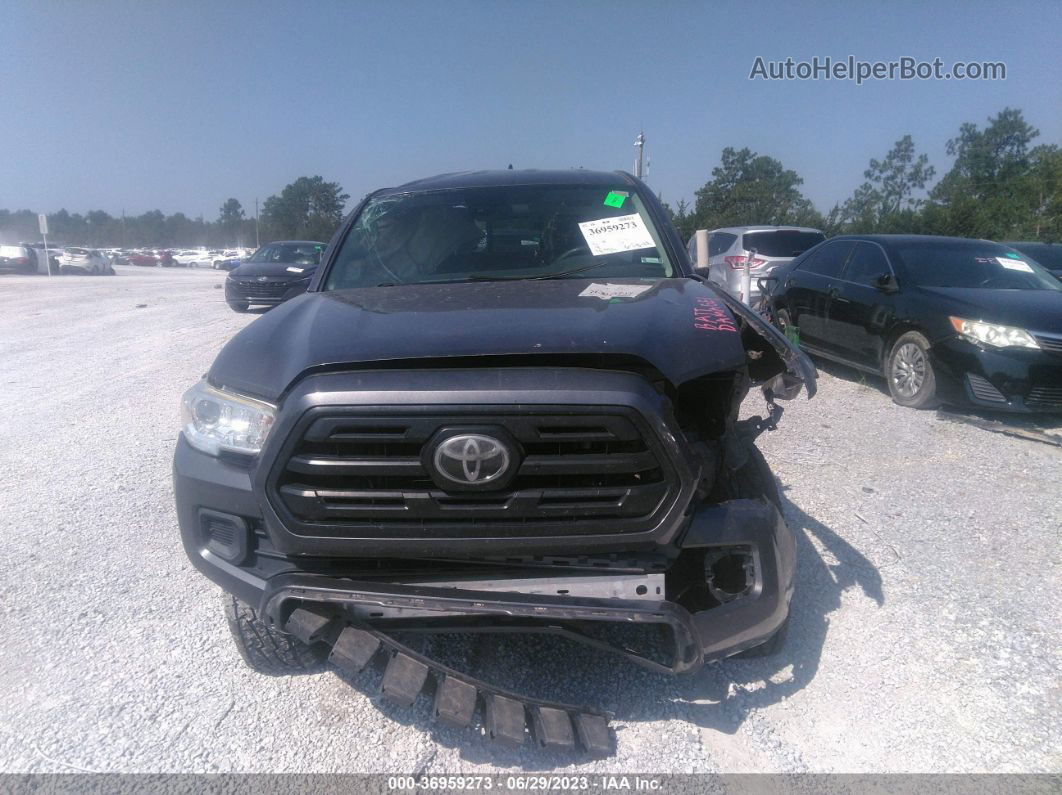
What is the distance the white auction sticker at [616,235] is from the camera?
11.6 ft

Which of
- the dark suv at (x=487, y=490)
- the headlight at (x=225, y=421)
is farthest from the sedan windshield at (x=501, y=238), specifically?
the headlight at (x=225, y=421)

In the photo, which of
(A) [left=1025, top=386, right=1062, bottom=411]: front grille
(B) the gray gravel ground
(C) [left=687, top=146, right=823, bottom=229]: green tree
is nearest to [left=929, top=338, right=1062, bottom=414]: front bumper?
(A) [left=1025, top=386, right=1062, bottom=411]: front grille

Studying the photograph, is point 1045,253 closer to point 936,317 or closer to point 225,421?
point 936,317

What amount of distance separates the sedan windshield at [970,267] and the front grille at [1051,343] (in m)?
1.09

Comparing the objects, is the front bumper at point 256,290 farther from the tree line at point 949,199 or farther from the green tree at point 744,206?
the green tree at point 744,206

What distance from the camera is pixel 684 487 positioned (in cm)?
213

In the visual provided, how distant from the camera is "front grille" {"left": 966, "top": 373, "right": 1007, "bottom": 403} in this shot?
595 cm

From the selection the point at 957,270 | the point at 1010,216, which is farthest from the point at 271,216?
the point at 957,270

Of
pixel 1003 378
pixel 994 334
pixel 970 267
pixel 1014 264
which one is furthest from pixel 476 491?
pixel 1014 264

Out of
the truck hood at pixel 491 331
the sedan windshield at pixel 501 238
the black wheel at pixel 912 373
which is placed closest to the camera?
the truck hood at pixel 491 331

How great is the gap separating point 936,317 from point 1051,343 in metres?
0.87

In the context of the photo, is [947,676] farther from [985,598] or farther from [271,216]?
Result: [271,216]

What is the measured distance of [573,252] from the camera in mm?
3547

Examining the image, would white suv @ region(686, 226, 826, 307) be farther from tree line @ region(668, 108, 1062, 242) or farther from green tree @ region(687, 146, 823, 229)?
green tree @ region(687, 146, 823, 229)
